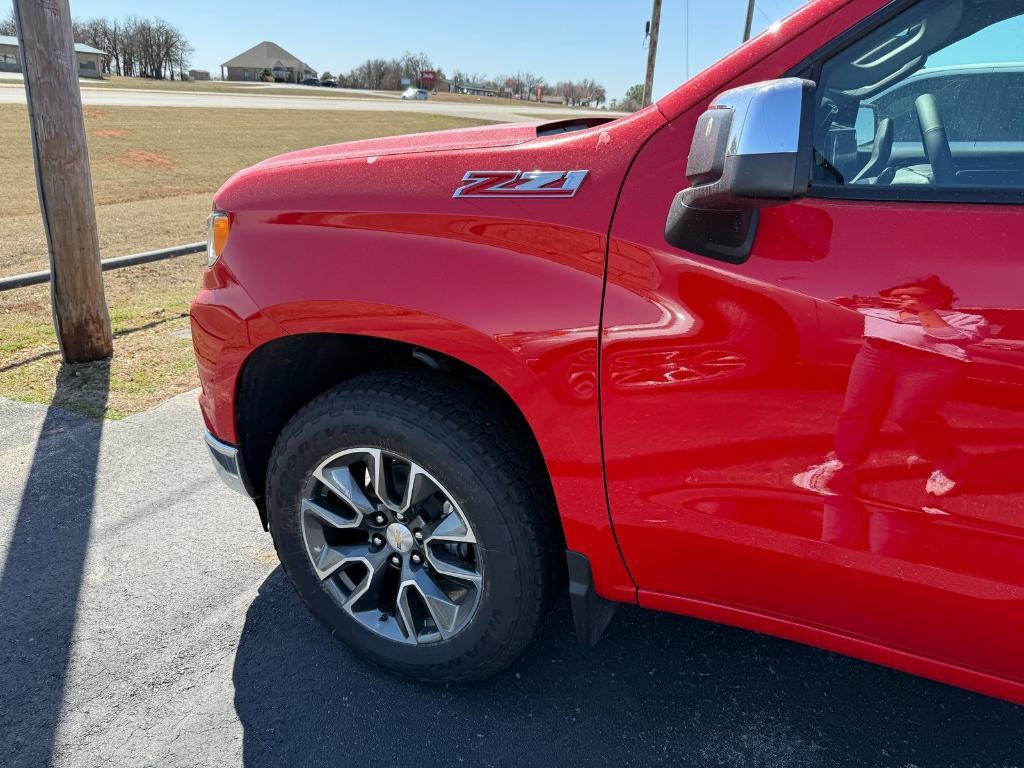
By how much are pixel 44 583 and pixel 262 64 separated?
131494 mm

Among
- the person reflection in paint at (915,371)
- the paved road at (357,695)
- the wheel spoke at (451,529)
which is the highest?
the person reflection in paint at (915,371)

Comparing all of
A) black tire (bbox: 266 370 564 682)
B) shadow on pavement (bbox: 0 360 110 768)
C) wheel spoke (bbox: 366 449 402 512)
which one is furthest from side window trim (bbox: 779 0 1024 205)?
shadow on pavement (bbox: 0 360 110 768)

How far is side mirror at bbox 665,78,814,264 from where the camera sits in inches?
50.9

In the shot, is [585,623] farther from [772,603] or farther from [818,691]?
[818,691]

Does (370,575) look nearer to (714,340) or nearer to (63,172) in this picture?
(714,340)

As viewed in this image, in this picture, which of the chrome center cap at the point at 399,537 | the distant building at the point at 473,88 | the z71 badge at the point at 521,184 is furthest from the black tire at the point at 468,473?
the distant building at the point at 473,88

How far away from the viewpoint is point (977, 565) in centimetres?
148

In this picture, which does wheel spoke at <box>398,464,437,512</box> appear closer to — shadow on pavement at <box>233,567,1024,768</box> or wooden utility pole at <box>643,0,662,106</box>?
shadow on pavement at <box>233,567,1024,768</box>

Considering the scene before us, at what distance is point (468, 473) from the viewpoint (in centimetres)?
195

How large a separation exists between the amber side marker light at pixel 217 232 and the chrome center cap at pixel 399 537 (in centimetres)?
96

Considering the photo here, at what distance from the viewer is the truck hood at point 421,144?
78.7 inches

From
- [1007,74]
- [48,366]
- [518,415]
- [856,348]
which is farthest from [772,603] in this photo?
[48,366]

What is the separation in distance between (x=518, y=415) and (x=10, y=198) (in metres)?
12.5

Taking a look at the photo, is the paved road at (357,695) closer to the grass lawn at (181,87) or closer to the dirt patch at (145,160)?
the dirt patch at (145,160)
